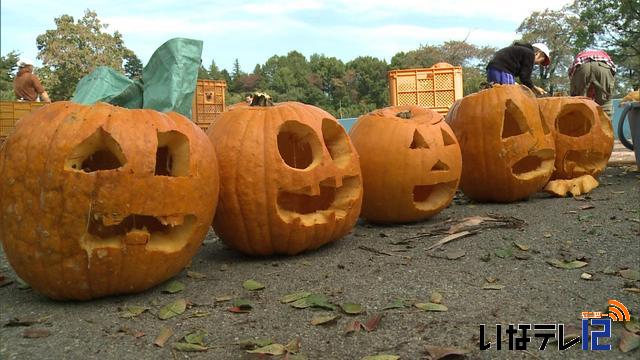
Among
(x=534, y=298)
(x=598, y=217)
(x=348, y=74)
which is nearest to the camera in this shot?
(x=534, y=298)

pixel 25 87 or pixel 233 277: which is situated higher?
pixel 25 87

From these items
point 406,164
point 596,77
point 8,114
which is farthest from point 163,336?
point 596,77

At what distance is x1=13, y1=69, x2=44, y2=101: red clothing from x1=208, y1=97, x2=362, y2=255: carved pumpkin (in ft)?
20.6

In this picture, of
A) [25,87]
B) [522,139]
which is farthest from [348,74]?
[522,139]

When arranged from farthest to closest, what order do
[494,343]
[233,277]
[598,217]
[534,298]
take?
[598,217] → [233,277] → [534,298] → [494,343]

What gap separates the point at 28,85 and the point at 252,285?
24.5ft

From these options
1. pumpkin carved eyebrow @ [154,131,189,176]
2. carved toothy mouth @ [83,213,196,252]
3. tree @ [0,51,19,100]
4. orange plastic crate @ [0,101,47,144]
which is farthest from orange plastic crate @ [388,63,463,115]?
tree @ [0,51,19,100]

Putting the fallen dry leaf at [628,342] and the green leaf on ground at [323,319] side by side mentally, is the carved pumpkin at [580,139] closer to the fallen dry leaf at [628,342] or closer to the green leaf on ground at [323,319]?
the fallen dry leaf at [628,342]

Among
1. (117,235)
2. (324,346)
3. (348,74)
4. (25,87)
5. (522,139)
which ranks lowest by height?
(324,346)

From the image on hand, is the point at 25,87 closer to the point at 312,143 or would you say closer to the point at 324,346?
the point at 312,143

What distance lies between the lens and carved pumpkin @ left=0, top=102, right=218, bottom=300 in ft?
8.57

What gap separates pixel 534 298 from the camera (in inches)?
100

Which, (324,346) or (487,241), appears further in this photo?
(487,241)

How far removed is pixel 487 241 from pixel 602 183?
9.70 ft
